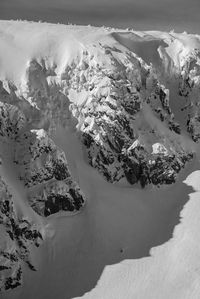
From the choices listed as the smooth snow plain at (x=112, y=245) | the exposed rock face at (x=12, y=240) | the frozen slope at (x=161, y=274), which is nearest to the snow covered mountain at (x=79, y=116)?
the exposed rock face at (x=12, y=240)

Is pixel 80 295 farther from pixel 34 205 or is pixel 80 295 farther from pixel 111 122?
pixel 111 122

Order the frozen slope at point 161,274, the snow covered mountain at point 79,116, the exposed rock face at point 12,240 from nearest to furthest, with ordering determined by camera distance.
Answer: the exposed rock face at point 12,240 → the frozen slope at point 161,274 → the snow covered mountain at point 79,116

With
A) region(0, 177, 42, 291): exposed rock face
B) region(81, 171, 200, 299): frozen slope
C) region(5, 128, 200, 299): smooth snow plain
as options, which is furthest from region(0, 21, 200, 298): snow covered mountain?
region(81, 171, 200, 299): frozen slope

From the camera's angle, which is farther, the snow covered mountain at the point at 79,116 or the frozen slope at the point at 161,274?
the snow covered mountain at the point at 79,116

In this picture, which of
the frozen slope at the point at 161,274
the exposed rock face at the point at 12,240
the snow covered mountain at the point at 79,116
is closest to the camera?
the exposed rock face at the point at 12,240

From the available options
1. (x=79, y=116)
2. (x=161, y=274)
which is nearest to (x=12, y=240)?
(x=161, y=274)

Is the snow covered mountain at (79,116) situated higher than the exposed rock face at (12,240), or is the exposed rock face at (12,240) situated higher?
the snow covered mountain at (79,116)

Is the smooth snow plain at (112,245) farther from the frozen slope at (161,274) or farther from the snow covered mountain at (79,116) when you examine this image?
the snow covered mountain at (79,116)

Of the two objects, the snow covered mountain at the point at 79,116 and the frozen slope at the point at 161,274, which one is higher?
the snow covered mountain at the point at 79,116

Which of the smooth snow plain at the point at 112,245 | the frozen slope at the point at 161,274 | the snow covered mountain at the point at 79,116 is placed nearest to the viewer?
the frozen slope at the point at 161,274
